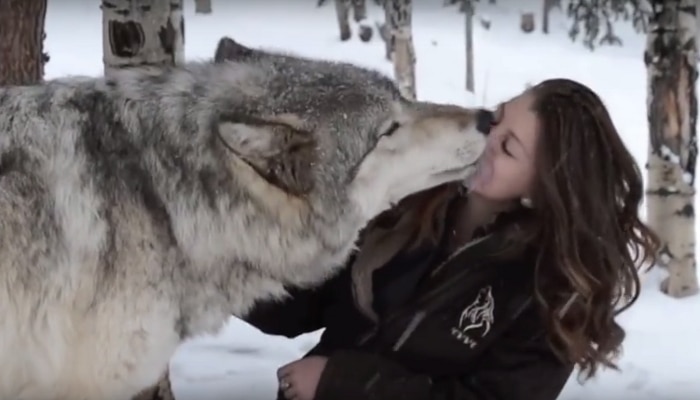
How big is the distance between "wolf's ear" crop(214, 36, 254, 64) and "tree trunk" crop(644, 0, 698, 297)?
334 centimetres

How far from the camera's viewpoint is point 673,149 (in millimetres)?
5559

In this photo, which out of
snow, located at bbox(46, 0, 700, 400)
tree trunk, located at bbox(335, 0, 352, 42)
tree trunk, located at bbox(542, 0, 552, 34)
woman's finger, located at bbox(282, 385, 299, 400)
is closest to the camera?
woman's finger, located at bbox(282, 385, 299, 400)

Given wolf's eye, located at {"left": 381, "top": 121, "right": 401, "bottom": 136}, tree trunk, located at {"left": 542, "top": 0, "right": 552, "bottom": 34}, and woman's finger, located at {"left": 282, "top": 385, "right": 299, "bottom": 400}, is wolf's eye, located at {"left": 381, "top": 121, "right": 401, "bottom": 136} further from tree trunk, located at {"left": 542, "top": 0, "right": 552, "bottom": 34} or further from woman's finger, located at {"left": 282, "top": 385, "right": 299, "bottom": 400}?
tree trunk, located at {"left": 542, "top": 0, "right": 552, "bottom": 34}

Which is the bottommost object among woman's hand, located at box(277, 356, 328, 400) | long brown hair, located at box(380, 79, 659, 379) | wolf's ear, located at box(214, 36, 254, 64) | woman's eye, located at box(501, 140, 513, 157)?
woman's hand, located at box(277, 356, 328, 400)

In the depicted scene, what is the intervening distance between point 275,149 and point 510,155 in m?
0.60

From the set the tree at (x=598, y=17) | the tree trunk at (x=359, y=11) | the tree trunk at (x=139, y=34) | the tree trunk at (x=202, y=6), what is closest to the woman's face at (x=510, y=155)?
the tree trunk at (x=139, y=34)

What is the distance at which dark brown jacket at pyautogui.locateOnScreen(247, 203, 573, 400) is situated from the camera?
2461 mm

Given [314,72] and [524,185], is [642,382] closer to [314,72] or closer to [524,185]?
[524,185]

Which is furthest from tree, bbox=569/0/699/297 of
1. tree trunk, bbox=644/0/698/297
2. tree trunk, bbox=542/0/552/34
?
tree trunk, bbox=542/0/552/34

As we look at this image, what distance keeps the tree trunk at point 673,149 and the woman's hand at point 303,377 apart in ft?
11.6

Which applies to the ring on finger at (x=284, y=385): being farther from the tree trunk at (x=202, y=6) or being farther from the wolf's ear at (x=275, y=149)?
the tree trunk at (x=202, y=6)

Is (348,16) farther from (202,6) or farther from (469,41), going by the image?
(202,6)

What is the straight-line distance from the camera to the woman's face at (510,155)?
2.48m

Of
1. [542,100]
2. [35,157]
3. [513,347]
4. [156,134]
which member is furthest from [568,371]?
[35,157]
